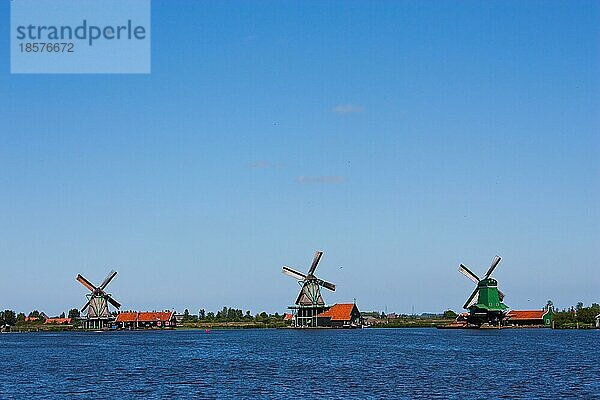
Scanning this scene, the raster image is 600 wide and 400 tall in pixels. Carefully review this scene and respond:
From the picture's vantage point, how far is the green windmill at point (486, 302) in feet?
439

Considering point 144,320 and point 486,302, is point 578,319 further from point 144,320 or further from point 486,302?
point 144,320

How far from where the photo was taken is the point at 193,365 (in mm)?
57531

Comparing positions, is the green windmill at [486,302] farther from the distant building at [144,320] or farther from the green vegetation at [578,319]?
the distant building at [144,320]

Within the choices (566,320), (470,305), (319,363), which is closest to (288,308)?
(470,305)

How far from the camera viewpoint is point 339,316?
148250mm

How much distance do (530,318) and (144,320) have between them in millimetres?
77744

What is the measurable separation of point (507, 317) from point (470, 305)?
10011mm

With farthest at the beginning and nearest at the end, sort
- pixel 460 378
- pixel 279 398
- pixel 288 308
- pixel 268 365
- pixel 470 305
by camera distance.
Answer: pixel 288 308 → pixel 470 305 → pixel 268 365 → pixel 460 378 → pixel 279 398

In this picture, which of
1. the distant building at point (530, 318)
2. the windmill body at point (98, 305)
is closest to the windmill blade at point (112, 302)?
the windmill body at point (98, 305)

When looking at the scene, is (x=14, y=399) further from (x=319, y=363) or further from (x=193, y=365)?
(x=319, y=363)

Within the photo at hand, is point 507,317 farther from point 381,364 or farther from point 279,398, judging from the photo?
point 279,398

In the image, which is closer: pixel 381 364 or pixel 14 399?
pixel 14 399

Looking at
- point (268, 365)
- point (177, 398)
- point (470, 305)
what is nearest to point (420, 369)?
point (268, 365)

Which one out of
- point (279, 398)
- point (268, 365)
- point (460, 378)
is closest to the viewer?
point (279, 398)
